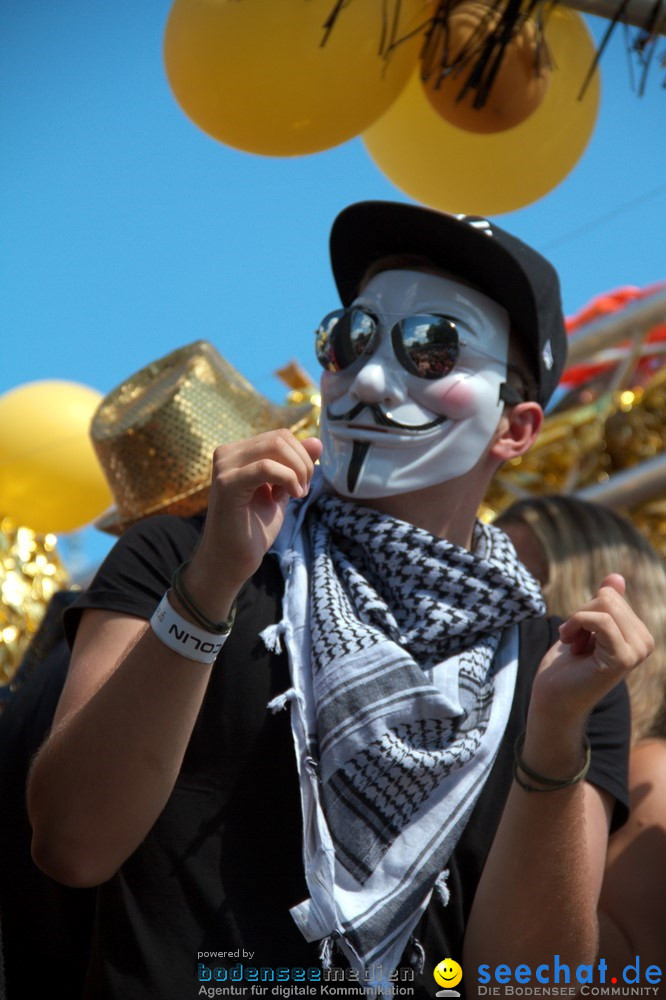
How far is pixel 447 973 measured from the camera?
2025 millimetres


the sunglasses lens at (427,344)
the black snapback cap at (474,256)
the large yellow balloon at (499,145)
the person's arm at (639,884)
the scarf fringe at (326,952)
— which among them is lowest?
the person's arm at (639,884)

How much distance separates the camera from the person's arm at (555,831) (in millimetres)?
1896

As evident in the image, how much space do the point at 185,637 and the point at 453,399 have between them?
2.99 feet

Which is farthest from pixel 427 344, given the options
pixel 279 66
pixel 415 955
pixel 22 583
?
pixel 22 583

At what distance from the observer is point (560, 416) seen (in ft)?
19.8

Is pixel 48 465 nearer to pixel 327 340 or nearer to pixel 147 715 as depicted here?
pixel 327 340

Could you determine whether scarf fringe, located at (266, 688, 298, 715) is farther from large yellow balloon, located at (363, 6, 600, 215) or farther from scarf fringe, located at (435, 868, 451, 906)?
large yellow balloon, located at (363, 6, 600, 215)

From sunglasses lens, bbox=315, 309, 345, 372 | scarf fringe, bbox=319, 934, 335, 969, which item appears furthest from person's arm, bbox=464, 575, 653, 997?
sunglasses lens, bbox=315, 309, 345, 372

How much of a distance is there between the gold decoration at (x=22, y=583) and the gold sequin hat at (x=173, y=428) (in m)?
0.80

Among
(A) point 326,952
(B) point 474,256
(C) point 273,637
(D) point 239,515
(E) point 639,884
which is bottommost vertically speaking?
(E) point 639,884

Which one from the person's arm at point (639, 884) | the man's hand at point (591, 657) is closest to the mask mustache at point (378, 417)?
the man's hand at point (591, 657)

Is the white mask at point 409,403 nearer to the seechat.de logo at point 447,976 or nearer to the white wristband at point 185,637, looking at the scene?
the white wristband at point 185,637

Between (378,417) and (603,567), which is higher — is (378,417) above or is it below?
above

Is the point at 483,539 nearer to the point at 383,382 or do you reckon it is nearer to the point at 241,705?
the point at 383,382
